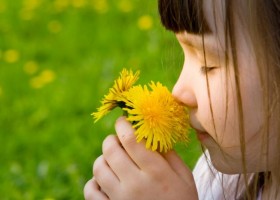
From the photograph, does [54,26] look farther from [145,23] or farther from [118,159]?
[118,159]

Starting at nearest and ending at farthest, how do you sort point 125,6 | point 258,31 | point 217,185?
point 258,31 → point 217,185 → point 125,6

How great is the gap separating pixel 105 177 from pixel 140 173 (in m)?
0.08

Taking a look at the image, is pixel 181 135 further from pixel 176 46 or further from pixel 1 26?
pixel 1 26

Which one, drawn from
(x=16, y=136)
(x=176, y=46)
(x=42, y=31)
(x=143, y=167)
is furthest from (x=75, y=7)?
(x=143, y=167)

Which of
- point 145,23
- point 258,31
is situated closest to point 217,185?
point 258,31

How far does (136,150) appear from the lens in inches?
57.9

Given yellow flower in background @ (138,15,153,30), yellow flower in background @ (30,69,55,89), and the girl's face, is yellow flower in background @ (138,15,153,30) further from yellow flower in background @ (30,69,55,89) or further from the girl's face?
the girl's face

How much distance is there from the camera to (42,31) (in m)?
3.93

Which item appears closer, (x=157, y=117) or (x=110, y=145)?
(x=157, y=117)

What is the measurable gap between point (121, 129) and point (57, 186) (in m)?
1.04

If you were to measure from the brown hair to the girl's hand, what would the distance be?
0.14 metres

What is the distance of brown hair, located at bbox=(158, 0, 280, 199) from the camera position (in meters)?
1.30

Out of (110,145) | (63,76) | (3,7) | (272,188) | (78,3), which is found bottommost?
(272,188)

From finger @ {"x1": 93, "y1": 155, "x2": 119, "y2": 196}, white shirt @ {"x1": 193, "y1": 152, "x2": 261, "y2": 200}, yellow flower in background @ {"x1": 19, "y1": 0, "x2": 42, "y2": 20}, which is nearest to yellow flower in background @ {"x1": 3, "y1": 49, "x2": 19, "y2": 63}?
yellow flower in background @ {"x1": 19, "y1": 0, "x2": 42, "y2": 20}
